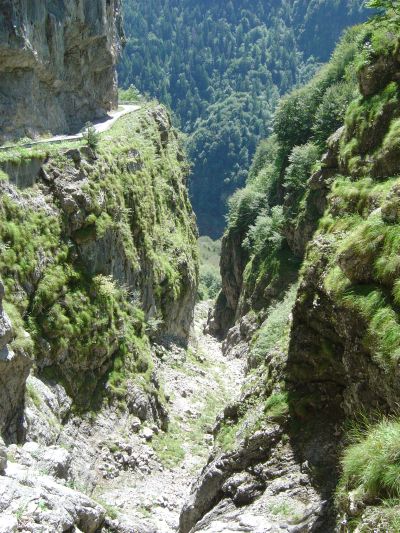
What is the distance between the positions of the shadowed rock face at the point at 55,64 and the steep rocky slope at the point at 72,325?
8.41m

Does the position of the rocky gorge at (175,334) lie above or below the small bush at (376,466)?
above

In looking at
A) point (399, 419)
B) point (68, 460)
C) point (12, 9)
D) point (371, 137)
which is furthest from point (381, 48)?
Answer: point (12, 9)

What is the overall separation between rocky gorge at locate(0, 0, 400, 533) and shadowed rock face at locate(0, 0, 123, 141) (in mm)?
237

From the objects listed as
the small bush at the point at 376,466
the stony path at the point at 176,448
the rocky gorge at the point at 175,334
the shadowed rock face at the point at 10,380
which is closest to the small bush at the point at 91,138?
the rocky gorge at the point at 175,334

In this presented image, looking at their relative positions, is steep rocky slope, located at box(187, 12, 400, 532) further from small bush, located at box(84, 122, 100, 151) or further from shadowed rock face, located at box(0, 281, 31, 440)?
small bush, located at box(84, 122, 100, 151)

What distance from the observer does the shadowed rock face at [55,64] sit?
37.3 m

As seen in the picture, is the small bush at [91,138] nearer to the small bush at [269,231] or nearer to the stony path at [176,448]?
the stony path at [176,448]

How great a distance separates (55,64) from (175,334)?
25696 mm

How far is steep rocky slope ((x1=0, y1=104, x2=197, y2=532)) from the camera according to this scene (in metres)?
15.1

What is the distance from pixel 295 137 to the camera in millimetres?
52875

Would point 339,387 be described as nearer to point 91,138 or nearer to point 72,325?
point 72,325

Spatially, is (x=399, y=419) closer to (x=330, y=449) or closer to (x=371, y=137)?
(x=330, y=449)

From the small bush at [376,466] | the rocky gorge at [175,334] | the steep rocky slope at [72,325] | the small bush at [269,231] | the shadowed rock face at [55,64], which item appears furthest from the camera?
the small bush at [269,231]

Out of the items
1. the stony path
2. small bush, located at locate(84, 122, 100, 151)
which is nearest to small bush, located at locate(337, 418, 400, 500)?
the stony path
